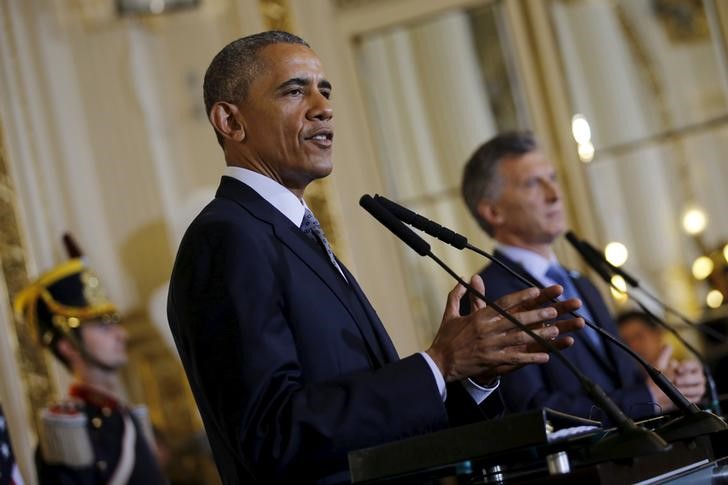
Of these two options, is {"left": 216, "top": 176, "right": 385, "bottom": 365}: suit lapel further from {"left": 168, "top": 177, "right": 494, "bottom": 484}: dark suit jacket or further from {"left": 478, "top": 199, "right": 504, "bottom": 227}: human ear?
{"left": 478, "top": 199, "right": 504, "bottom": 227}: human ear

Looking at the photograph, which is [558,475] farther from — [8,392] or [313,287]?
[8,392]

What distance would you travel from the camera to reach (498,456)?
5.06 ft

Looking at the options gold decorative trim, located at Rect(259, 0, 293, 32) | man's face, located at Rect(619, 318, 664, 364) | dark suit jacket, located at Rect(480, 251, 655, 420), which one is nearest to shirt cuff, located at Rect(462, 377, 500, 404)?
dark suit jacket, located at Rect(480, 251, 655, 420)

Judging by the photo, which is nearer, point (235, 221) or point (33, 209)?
point (235, 221)

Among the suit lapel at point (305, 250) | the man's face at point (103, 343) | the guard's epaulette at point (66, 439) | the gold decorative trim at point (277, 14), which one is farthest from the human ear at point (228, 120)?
the gold decorative trim at point (277, 14)

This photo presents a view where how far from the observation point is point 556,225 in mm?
3422

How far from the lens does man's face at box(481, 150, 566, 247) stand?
3.41 m

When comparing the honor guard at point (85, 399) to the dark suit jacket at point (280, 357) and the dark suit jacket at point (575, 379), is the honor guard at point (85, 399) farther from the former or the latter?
the dark suit jacket at point (280, 357)

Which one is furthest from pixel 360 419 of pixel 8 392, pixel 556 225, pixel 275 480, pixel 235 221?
pixel 8 392

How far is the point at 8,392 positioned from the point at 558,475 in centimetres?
364

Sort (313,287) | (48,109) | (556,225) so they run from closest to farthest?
(313,287) < (556,225) < (48,109)

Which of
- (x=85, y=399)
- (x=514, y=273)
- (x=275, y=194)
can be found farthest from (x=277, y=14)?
(x=514, y=273)

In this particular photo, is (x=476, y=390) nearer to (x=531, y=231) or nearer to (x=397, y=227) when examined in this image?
(x=397, y=227)

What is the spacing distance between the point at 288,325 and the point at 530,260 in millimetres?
1600
